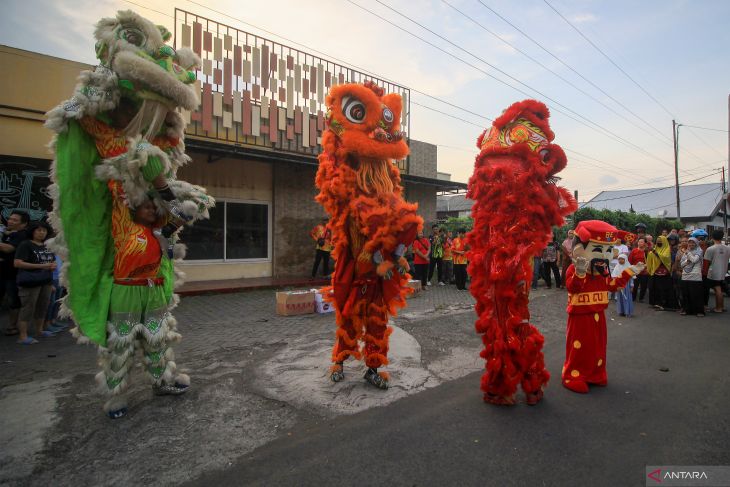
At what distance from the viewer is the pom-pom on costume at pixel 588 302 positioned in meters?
3.77

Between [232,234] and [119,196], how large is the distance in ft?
24.5

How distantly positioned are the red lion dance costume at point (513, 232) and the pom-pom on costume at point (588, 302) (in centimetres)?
57

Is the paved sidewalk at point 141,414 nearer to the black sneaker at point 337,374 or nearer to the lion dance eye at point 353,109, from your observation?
the black sneaker at point 337,374

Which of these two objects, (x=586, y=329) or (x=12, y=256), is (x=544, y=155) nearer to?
(x=586, y=329)

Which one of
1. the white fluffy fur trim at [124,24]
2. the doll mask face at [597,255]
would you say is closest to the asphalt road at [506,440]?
the doll mask face at [597,255]

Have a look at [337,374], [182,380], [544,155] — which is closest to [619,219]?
[544,155]

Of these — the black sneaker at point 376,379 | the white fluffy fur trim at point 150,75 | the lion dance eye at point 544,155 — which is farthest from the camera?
the black sneaker at point 376,379

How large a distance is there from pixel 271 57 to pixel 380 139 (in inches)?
312

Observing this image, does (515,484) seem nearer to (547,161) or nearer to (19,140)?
(547,161)

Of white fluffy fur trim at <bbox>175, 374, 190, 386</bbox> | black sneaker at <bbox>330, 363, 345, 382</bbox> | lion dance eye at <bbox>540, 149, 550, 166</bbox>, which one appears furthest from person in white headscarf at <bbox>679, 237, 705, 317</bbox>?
white fluffy fur trim at <bbox>175, 374, 190, 386</bbox>

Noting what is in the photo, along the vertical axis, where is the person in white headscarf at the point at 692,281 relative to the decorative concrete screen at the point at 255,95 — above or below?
below

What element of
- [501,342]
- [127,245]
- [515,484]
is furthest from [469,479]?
[127,245]

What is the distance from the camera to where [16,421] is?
2.98m

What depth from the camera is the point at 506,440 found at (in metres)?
2.83
